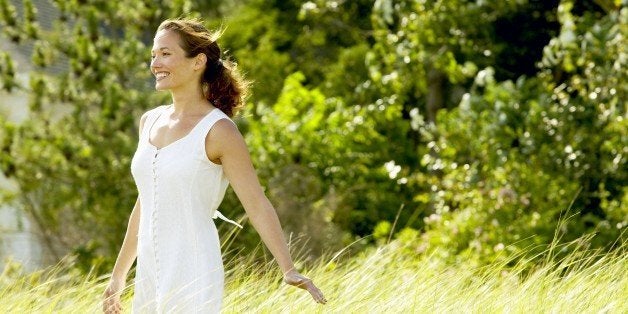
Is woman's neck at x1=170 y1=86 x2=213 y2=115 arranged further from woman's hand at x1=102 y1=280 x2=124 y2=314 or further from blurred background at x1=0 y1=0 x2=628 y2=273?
blurred background at x1=0 y1=0 x2=628 y2=273

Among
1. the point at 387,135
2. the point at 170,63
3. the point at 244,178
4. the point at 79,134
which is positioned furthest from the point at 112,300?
the point at 387,135

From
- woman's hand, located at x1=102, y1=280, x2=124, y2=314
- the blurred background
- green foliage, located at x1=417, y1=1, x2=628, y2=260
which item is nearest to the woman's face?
woman's hand, located at x1=102, y1=280, x2=124, y2=314

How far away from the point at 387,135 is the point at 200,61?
31.8 ft

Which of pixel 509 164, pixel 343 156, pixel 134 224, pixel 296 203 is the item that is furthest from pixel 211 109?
pixel 343 156

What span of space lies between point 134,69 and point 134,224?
7.74 m

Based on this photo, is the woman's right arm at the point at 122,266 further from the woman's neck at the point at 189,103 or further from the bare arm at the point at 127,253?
the woman's neck at the point at 189,103

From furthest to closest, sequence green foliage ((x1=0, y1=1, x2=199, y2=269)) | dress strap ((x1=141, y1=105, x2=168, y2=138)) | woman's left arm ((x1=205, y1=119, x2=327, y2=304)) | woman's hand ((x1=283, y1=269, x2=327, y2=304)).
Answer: green foliage ((x1=0, y1=1, x2=199, y2=269)), dress strap ((x1=141, y1=105, x2=168, y2=138)), woman's left arm ((x1=205, y1=119, x2=327, y2=304)), woman's hand ((x1=283, y1=269, x2=327, y2=304))

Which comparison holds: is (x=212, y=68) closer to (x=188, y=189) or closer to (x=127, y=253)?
(x=188, y=189)

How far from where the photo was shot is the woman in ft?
11.8

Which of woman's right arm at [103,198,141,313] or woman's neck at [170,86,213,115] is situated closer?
woman's neck at [170,86,213,115]

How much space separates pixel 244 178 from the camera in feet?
11.8

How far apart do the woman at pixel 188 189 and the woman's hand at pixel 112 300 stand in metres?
0.13

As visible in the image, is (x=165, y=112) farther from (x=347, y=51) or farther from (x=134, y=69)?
(x=347, y=51)

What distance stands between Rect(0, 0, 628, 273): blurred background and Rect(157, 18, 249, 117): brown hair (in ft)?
11.6
